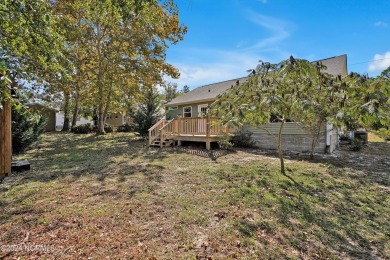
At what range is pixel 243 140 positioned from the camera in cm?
1098

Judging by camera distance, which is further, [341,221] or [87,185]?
[87,185]

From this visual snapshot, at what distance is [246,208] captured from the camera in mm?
3924

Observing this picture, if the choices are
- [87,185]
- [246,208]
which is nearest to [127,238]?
[246,208]

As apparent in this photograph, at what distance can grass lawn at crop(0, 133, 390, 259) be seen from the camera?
8.99 feet

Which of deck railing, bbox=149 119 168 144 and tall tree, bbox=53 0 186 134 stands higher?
tall tree, bbox=53 0 186 134

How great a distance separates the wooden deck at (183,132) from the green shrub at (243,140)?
0.74 metres

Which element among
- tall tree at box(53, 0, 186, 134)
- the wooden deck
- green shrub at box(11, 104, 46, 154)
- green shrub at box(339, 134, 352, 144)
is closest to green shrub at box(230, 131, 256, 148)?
the wooden deck

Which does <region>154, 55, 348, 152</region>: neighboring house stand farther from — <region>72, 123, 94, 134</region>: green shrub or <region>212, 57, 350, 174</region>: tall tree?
<region>72, 123, 94, 134</region>: green shrub

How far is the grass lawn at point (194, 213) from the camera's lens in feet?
8.99

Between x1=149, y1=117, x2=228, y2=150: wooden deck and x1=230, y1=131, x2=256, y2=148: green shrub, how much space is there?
74cm

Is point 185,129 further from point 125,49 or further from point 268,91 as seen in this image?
point 125,49

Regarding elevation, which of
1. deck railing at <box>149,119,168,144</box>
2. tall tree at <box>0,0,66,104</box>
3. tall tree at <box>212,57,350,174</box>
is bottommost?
deck railing at <box>149,119,168,144</box>

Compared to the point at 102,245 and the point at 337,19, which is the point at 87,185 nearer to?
the point at 102,245

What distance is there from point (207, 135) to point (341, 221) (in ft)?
22.5
